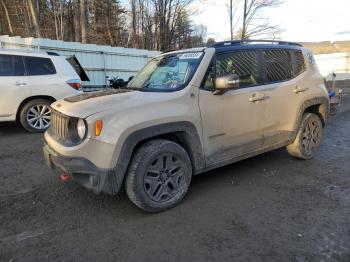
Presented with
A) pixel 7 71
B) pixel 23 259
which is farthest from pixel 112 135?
pixel 7 71

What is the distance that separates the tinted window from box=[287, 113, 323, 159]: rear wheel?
6.22 metres

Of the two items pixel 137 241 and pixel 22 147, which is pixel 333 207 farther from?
pixel 22 147

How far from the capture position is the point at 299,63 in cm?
550

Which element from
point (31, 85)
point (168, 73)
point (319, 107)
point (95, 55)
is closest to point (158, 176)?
point (168, 73)

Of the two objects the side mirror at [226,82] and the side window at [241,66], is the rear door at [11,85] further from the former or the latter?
the side mirror at [226,82]

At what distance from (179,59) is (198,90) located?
2.45 ft

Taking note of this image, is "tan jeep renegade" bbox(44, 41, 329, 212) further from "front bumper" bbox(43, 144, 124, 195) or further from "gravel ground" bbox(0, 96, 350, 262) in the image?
"gravel ground" bbox(0, 96, 350, 262)

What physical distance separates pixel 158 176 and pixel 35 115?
535cm

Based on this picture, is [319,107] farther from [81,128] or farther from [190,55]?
[81,128]

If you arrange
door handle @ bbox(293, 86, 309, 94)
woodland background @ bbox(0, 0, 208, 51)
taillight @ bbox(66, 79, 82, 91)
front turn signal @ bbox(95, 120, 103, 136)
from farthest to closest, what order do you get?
woodland background @ bbox(0, 0, 208, 51) → taillight @ bbox(66, 79, 82, 91) → door handle @ bbox(293, 86, 309, 94) → front turn signal @ bbox(95, 120, 103, 136)

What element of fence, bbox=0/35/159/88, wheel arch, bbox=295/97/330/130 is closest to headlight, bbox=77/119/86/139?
wheel arch, bbox=295/97/330/130

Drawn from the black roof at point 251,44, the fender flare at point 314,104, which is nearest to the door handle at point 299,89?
the fender flare at point 314,104

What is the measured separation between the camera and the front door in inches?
164

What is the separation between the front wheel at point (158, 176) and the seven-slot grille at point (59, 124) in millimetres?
867
